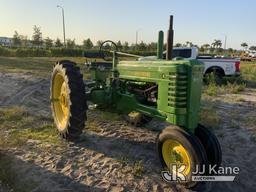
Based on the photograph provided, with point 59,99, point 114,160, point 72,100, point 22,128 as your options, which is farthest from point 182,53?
point 114,160

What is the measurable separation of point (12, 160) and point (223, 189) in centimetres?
311

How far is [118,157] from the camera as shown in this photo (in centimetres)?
482

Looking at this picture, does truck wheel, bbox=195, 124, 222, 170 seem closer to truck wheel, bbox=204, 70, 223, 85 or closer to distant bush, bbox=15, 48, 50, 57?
truck wheel, bbox=204, 70, 223, 85

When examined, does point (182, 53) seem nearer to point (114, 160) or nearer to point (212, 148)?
point (114, 160)

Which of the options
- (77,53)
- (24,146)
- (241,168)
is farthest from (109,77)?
(77,53)

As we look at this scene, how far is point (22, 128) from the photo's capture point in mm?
6160

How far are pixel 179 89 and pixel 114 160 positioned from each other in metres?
1.52

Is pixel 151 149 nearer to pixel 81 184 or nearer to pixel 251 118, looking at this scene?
pixel 81 184

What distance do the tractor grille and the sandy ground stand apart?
1.06 meters

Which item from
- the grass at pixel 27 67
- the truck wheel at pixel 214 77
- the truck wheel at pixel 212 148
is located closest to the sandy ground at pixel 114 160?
the truck wheel at pixel 212 148

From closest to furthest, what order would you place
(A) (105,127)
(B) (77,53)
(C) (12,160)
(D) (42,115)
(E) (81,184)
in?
1. (E) (81,184)
2. (C) (12,160)
3. (A) (105,127)
4. (D) (42,115)
5. (B) (77,53)

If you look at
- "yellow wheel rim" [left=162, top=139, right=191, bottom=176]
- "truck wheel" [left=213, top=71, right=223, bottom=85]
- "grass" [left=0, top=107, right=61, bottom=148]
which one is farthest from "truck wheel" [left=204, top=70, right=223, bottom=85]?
"yellow wheel rim" [left=162, top=139, right=191, bottom=176]

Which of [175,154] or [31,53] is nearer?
[175,154]

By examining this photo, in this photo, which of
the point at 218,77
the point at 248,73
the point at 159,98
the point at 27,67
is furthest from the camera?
the point at 248,73
